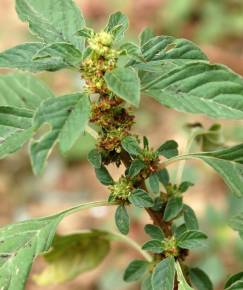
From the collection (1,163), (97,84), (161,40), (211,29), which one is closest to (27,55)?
(97,84)

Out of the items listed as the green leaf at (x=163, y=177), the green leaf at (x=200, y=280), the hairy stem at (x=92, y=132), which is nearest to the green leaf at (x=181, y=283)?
the green leaf at (x=200, y=280)

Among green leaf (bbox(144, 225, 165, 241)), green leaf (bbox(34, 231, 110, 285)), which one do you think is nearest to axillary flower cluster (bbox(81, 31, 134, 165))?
green leaf (bbox(144, 225, 165, 241))

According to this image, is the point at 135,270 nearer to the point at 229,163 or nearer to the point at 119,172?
the point at 229,163

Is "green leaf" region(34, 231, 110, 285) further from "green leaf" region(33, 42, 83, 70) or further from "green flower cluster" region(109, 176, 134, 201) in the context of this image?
"green leaf" region(33, 42, 83, 70)

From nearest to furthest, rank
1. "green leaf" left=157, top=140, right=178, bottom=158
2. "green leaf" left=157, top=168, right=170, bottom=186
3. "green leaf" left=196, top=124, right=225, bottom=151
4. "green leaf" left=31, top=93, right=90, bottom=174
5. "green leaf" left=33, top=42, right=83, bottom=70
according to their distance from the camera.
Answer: "green leaf" left=31, top=93, right=90, bottom=174
"green leaf" left=33, top=42, right=83, bottom=70
"green leaf" left=157, top=140, right=178, bottom=158
"green leaf" left=157, top=168, right=170, bottom=186
"green leaf" left=196, top=124, right=225, bottom=151

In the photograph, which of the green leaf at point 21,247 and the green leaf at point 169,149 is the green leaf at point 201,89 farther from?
the green leaf at point 21,247

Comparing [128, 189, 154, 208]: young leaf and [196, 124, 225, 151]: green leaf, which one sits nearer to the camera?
[128, 189, 154, 208]: young leaf
